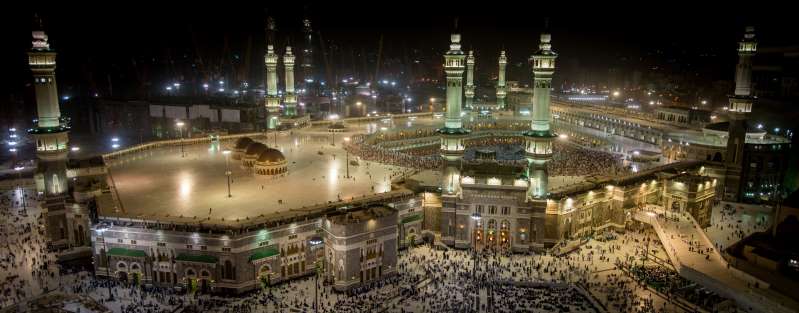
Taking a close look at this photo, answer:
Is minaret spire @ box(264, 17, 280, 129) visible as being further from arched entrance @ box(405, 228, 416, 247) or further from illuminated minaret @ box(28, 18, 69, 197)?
arched entrance @ box(405, 228, 416, 247)

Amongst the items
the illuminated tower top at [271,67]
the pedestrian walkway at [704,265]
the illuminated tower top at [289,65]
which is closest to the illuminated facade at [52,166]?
the illuminated tower top at [271,67]

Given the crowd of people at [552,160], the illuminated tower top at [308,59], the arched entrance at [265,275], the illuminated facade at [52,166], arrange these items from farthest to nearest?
the illuminated tower top at [308,59] < the crowd of people at [552,160] < the illuminated facade at [52,166] < the arched entrance at [265,275]

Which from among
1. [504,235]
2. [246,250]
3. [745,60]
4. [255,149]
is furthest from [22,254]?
[745,60]

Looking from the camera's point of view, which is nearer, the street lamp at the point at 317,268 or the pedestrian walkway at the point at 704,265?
the pedestrian walkway at the point at 704,265

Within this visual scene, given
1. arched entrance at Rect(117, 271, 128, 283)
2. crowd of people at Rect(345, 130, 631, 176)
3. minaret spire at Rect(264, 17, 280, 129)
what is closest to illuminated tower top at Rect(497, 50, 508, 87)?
crowd of people at Rect(345, 130, 631, 176)

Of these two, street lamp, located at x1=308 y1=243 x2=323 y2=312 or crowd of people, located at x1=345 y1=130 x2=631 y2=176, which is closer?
street lamp, located at x1=308 y1=243 x2=323 y2=312

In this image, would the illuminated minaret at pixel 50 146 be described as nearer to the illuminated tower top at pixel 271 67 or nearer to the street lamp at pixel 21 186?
the street lamp at pixel 21 186

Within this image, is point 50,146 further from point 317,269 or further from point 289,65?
point 289,65

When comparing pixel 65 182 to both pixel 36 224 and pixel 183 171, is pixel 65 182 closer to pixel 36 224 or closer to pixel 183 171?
pixel 36 224
